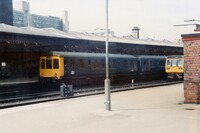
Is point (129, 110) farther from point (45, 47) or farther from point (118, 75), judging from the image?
point (118, 75)

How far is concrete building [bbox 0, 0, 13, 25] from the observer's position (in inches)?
1590

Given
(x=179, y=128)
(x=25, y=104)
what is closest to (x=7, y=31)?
(x=25, y=104)

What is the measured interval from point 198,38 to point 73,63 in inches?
599

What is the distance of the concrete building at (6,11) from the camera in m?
40.4

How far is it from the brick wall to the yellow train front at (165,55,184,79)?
17477 millimetres

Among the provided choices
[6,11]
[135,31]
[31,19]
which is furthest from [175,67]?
[31,19]

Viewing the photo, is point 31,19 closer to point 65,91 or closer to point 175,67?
point 175,67

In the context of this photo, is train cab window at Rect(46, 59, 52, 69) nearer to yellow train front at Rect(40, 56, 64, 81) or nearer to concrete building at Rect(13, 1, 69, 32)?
yellow train front at Rect(40, 56, 64, 81)

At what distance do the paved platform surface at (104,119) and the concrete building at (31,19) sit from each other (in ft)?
259

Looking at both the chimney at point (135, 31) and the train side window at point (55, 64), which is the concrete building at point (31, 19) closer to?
the chimney at point (135, 31)

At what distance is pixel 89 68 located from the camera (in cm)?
2823

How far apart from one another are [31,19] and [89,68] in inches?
3167

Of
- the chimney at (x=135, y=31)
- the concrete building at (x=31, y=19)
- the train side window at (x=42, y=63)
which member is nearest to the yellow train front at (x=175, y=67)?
the train side window at (x=42, y=63)

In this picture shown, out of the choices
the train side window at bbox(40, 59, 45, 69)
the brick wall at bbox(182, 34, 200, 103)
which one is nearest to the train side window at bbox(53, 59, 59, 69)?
the train side window at bbox(40, 59, 45, 69)
